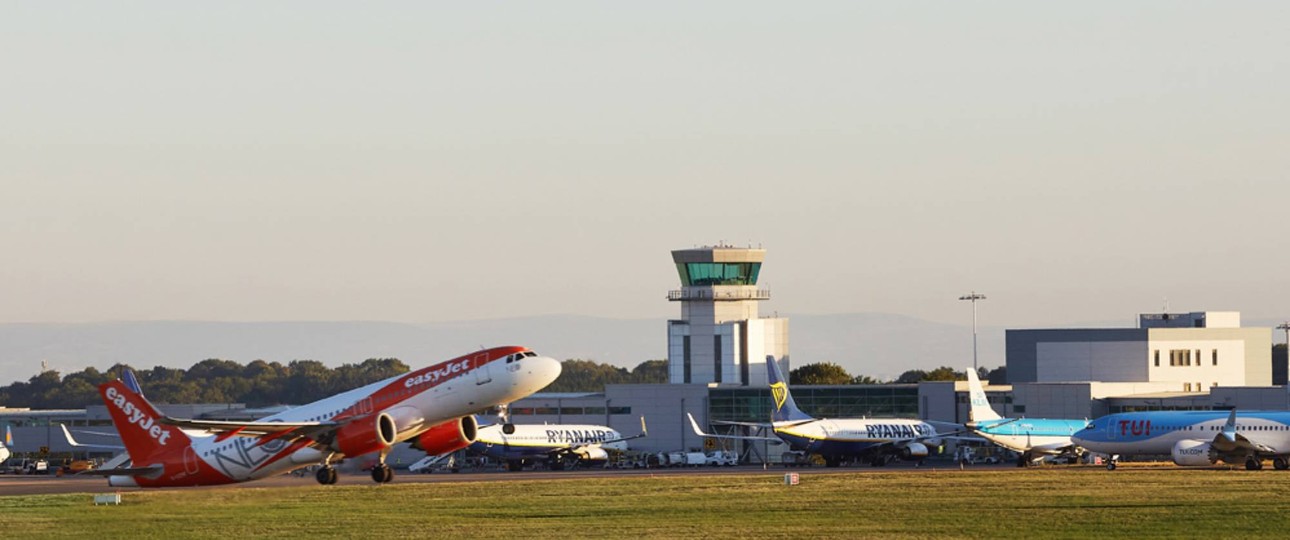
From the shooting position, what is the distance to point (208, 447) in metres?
78.8

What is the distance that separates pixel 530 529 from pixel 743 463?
9428cm

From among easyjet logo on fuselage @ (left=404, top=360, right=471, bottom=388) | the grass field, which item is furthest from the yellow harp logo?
easyjet logo on fuselage @ (left=404, top=360, right=471, bottom=388)

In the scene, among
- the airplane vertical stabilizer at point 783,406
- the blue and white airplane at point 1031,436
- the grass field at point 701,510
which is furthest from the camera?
the airplane vertical stabilizer at point 783,406

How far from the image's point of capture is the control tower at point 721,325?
577 feet

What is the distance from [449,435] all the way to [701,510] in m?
10.8

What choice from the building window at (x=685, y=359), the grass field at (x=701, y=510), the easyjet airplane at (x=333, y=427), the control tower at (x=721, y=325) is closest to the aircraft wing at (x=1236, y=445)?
the grass field at (x=701, y=510)

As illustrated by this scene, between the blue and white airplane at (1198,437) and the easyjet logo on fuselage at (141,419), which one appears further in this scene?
the blue and white airplane at (1198,437)

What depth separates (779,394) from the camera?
148875 millimetres

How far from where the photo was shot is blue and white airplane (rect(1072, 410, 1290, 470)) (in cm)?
10538

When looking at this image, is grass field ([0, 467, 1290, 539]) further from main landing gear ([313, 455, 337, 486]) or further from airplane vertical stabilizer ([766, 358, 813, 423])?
airplane vertical stabilizer ([766, 358, 813, 423])

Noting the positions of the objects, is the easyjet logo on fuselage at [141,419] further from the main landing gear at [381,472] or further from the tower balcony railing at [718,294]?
the tower balcony railing at [718,294]

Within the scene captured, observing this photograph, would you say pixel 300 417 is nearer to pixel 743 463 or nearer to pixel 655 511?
pixel 655 511

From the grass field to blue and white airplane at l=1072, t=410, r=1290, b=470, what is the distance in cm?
1534

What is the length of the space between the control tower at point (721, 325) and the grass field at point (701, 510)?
84.5 metres
